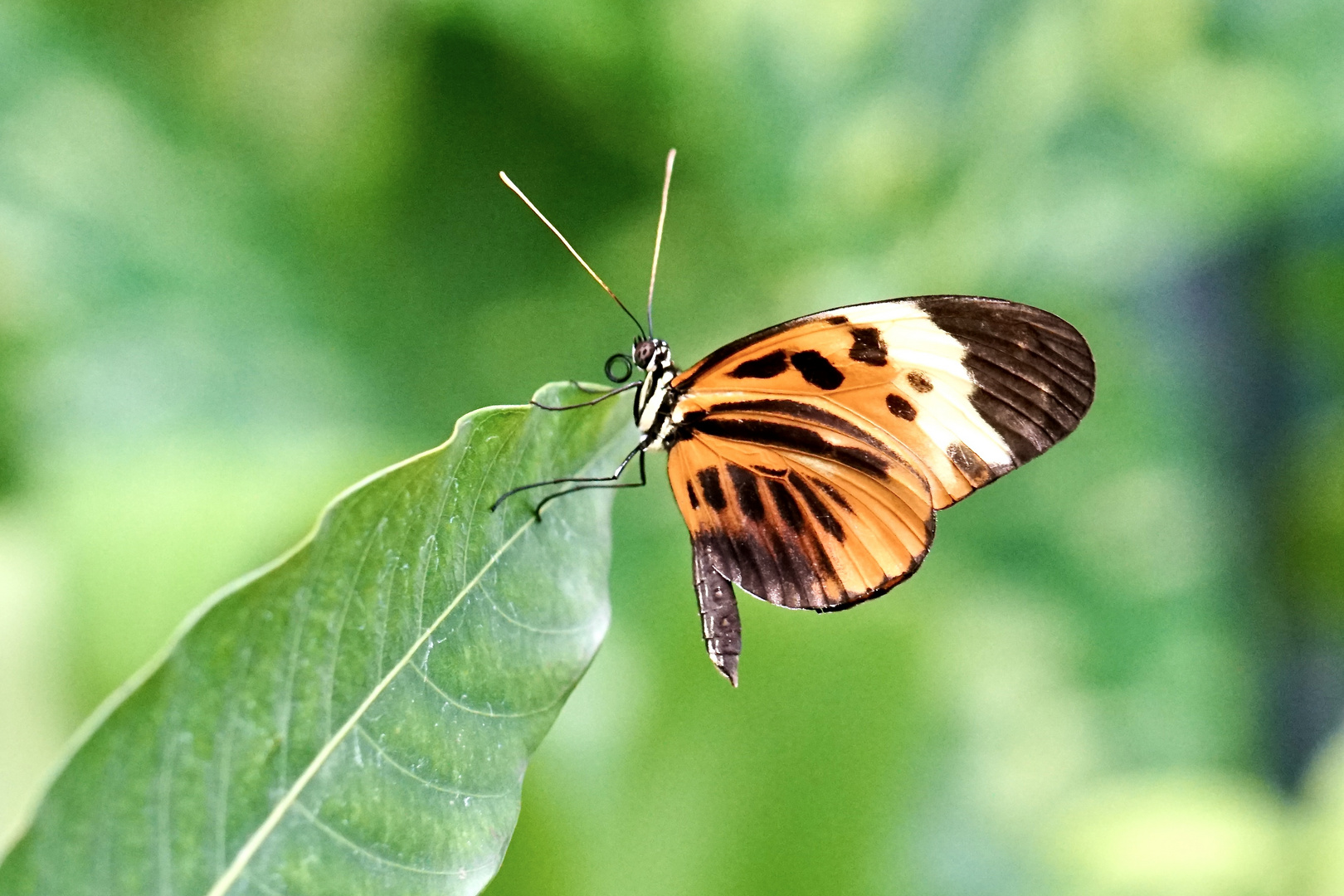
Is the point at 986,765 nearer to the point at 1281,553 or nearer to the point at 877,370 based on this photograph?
the point at 1281,553

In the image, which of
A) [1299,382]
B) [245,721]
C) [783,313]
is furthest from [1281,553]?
[245,721]

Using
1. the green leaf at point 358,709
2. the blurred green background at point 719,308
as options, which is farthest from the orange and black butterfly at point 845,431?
the green leaf at point 358,709

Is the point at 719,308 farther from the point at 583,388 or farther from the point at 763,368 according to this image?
the point at 583,388

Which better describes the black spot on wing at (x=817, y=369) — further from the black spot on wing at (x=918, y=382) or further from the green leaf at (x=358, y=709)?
the green leaf at (x=358, y=709)

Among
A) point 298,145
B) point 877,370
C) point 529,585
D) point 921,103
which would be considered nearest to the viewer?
point 529,585

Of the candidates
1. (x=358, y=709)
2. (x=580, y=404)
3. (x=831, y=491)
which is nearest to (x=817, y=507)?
(x=831, y=491)

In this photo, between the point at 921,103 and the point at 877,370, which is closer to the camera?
the point at 877,370

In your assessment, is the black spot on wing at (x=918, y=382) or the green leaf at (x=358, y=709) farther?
the black spot on wing at (x=918, y=382)
